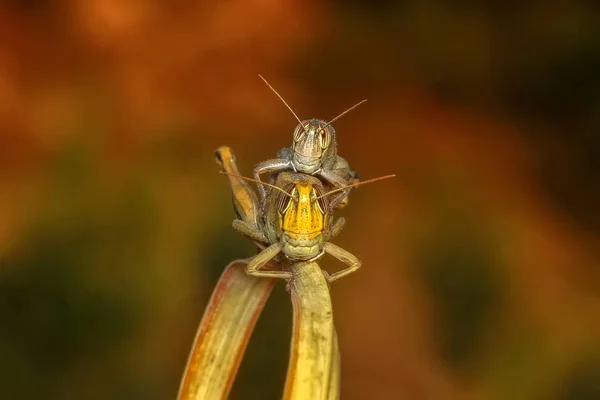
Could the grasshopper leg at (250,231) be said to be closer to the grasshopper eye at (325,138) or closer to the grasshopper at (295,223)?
the grasshopper at (295,223)

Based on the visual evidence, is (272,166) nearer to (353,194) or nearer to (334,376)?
(334,376)

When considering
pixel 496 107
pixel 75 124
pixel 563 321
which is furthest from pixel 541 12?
pixel 75 124

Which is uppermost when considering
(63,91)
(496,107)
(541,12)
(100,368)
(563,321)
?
(541,12)

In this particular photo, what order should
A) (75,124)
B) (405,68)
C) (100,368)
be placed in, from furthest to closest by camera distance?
(405,68) < (75,124) < (100,368)

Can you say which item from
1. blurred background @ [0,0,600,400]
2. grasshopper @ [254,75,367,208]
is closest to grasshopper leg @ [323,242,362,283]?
grasshopper @ [254,75,367,208]

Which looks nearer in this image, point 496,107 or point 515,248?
point 515,248

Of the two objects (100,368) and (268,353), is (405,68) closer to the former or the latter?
(268,353)

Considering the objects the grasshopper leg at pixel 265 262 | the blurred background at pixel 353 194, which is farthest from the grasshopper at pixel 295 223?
the blurred background at pixel 353 194
